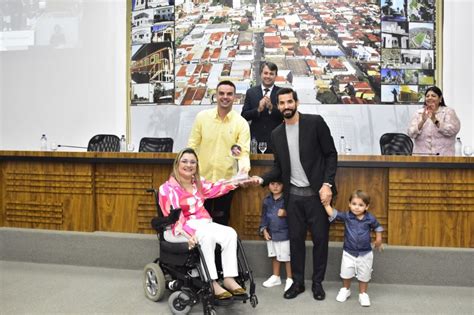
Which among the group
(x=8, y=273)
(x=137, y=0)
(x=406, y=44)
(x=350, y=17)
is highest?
(x=137, y=0)

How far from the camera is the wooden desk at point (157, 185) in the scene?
3.52 metres

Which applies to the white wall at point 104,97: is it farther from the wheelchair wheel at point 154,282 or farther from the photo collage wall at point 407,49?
the wheelchair wheel at point 154,282

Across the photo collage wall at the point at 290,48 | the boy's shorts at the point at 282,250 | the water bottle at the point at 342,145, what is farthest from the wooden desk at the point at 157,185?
the photo collage wall at the point at 290,48

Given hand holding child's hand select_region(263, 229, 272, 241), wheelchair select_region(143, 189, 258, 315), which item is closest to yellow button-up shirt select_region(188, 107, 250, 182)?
hand holding child's hand select_region(263, 229, 272, 241)

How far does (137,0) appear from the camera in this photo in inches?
239

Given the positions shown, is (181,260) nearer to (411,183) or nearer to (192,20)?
(411,183)

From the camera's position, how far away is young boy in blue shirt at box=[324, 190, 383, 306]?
10.3 ft

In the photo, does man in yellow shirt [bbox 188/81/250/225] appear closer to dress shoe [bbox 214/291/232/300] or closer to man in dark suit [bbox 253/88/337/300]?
man in dark suit [bbox 253/88/337/300]

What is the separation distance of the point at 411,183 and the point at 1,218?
389 cm

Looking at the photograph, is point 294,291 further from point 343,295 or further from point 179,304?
point 179,304

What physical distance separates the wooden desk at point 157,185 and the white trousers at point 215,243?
90 centimetres

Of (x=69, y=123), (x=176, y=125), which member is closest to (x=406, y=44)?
(x=176, y=125)

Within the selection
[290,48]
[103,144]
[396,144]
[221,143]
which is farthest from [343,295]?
[290,48]

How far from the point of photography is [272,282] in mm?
3486
